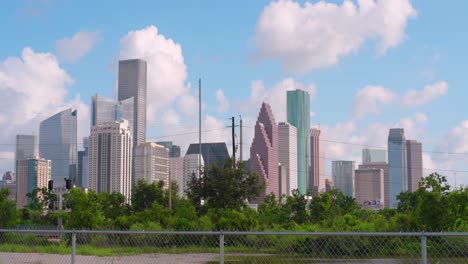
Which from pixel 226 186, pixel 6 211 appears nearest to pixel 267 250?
pixel 6 211

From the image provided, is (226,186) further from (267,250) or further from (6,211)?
(267,250)

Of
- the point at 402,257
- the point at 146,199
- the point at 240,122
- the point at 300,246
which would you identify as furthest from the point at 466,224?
the point at 146,199

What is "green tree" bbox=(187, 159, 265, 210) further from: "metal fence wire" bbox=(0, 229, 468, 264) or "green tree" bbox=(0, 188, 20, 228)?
"metal fence wire" bbox=(0, 229, 468, 264)

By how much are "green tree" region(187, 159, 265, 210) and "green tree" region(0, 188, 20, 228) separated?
1343cm

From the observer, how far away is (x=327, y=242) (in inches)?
664

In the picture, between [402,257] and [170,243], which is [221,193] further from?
[402,257]

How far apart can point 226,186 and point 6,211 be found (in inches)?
623

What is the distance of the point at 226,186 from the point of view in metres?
50.5

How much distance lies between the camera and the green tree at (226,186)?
166 ft

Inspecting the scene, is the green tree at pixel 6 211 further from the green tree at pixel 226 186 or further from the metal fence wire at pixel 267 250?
the metal fence wire at pixel 267 250

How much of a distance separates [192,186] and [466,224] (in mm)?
29972

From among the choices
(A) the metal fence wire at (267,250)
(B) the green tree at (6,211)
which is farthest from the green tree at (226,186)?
(A) the metal fence wire at (267,250)

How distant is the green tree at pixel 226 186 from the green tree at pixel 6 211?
13425mm

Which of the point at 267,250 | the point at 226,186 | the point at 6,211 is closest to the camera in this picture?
the point at 267,250
